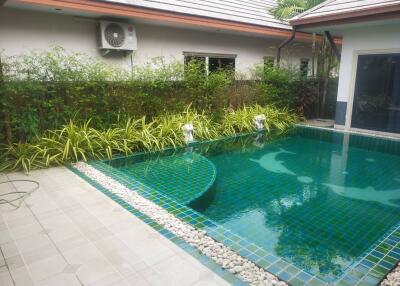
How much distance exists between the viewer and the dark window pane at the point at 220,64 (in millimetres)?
10492

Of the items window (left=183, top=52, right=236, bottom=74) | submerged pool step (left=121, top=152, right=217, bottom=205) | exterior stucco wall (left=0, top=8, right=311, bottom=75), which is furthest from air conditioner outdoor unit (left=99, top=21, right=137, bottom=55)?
submerged pool step (left=121, top=152, right=217, bottom=205)

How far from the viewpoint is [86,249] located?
2.78 m

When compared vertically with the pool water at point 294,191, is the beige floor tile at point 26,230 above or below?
above

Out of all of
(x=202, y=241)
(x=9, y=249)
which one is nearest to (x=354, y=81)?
(x=202, y=241)

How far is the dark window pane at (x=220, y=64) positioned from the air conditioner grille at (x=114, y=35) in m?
3.52

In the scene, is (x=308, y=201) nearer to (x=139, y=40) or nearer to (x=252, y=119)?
(x=252, y=119)

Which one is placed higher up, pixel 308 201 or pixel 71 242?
pixel 71 242

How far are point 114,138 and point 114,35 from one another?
2860 mm

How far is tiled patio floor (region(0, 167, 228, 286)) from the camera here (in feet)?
7.85

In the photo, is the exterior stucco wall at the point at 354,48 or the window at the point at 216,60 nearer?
the exterior stucco wall at the point at 354,48

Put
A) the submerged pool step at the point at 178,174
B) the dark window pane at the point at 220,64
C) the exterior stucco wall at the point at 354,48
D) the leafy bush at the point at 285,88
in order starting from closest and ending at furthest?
the submerged pool step at the point at 178,174 < the exterior stucco wall at the point at 354,48 < the leafy bush at the point at 285,88 < the dark window pane at the point at 220,64

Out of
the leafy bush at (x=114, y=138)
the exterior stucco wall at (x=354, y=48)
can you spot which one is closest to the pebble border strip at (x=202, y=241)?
the leafy bush at (x=114, y=138)

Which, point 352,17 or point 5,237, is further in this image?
point 352,17

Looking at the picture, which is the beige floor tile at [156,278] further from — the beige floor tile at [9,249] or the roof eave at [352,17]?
the roof eave at [352,17]
